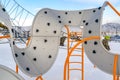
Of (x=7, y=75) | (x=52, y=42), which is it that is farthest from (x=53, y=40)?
(x=7, y=75)

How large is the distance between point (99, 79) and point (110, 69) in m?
1.47

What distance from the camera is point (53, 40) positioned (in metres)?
2.78

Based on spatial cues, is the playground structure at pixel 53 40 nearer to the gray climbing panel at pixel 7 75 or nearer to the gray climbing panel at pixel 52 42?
the gray climbing panel at pixel 52 42

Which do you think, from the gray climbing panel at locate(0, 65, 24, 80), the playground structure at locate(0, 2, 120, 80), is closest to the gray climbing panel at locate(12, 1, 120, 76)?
the playground structure at locate(0, 2, 120, 80)

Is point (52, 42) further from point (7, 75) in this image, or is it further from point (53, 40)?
point (7, 75)

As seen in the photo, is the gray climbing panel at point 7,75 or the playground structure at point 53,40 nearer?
the gray climbing panel at point 7,75

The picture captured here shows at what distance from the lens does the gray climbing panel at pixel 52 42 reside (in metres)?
2.38

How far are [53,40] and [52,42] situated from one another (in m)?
0.04

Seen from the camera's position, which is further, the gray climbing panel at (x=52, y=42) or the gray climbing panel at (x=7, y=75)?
the gray climbing panel at (x=52, y=42)

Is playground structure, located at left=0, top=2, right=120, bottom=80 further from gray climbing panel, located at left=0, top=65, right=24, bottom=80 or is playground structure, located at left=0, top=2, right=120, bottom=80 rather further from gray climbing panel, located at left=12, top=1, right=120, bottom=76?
gray climbing panel, located at left=0, top=65, right=24, bottom=80

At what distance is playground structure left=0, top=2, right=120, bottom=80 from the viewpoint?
7.65ft

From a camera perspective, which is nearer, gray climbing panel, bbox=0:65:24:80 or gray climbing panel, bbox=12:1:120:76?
gray climbing panel, bbox=0:65:24:80

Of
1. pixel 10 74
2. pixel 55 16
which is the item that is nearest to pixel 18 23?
pixel 55 16

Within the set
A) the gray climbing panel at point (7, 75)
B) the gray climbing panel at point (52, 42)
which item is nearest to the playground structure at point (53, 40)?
the gray climbing panel at point (52, 42)
